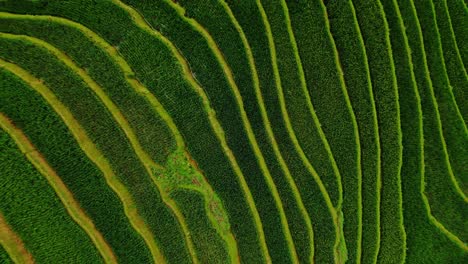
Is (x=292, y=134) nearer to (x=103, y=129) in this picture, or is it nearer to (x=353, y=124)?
(x=353, y=124)

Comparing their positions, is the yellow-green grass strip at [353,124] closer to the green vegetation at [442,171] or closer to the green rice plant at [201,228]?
the green vegetation at [442,171]

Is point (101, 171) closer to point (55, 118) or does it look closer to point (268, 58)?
point (55, 118)

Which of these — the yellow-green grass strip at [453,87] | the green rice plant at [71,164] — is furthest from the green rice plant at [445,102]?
the green rice plant at [71,164]

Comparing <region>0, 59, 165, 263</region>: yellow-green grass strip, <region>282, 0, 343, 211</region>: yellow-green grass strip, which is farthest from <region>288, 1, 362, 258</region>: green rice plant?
→ <region>0, 59, 165, 263</region>: yellow-green grass strip

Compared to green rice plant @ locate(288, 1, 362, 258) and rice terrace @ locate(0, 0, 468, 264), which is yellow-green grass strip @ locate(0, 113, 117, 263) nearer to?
rice terrace @ locate(0, 0, 468, 264)

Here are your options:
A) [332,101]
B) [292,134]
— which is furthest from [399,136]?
[292,134]

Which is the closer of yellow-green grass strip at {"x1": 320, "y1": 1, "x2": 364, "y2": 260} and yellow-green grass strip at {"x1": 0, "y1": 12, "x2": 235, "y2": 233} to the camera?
yellow-green grass strip at {"x1": 0, "y1": 12, "x2": 235, "y2": 233}
